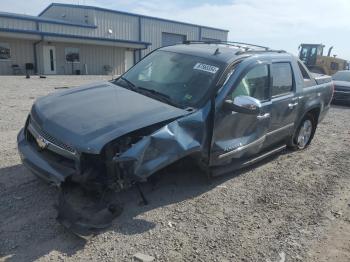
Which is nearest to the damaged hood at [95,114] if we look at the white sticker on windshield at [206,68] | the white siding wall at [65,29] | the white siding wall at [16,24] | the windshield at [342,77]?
the white sticker on windshield at [206,68]

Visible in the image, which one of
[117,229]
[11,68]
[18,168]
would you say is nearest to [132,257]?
[117,229]

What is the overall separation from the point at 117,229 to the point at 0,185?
70.1 inches

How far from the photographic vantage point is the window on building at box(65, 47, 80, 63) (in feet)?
102

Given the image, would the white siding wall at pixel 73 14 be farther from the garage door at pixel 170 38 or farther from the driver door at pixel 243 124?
the driver door at pixel 243 124

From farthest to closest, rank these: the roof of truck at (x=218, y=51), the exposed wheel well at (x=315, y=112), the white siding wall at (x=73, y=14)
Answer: the white siding wall at (x=73, y=14) < the exposed wheel well at (x=315, y=112) < the roof of truck at (x=218, y=51)

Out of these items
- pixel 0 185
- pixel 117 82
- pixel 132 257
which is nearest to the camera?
pixel 132 257

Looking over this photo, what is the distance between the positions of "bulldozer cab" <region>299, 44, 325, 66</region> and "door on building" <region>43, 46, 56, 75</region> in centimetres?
1954

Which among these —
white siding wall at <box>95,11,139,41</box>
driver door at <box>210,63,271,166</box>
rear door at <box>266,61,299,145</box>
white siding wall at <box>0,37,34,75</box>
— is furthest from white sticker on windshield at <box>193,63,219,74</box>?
white siding wall at <box>95,11,139,41</box>

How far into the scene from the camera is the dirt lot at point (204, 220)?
11.0ft

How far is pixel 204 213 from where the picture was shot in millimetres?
4152

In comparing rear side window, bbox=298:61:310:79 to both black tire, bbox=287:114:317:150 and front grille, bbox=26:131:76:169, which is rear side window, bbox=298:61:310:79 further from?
front grille, bbox=26:131:76:169

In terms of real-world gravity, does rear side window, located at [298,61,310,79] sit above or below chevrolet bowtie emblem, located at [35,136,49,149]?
above

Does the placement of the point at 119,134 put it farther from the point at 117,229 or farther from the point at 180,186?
the point at 180,186

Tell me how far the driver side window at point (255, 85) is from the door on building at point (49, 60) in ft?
88.7
